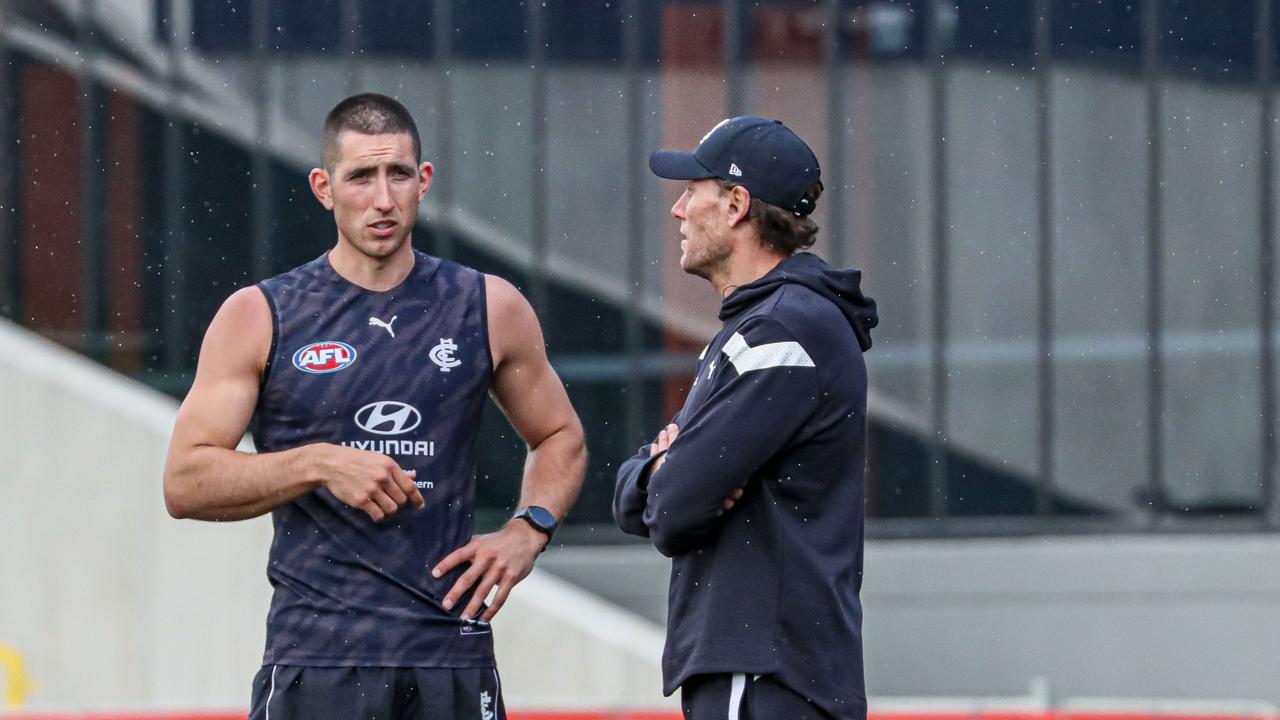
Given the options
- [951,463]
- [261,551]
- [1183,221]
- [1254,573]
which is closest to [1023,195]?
[1183,221]

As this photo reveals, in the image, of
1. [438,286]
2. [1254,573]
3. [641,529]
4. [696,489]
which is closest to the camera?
[696,489]

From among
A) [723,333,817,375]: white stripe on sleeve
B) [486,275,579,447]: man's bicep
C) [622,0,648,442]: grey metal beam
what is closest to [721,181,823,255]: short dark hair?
[723,333,817,375]: white stripe on sleeve

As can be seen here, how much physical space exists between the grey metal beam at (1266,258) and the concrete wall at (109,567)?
5788mm

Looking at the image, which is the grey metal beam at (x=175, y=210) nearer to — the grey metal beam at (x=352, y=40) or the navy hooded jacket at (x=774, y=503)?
the grey metal beam at (x=352, y=40)

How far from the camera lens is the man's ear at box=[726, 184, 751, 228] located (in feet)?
13.8

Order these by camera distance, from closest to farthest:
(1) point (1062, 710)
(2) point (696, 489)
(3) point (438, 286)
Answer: (2) point (696, 489), (3) point (438, 286), (1) point (1062, 710)

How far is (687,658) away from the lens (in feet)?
13.3

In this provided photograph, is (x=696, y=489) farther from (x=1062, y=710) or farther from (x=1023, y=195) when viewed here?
(x=1023, y=195)

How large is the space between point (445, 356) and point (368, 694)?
893 mm

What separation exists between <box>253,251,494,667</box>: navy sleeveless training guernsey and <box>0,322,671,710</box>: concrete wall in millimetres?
10003

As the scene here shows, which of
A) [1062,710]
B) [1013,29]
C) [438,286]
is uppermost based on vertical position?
[1013,29]

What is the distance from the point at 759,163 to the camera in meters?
4.21

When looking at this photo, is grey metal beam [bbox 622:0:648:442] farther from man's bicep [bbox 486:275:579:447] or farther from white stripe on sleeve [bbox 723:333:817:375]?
white stripe on sleeve [bbox 723:333:817:375]

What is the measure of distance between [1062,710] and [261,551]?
7.55 m
